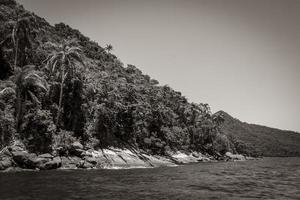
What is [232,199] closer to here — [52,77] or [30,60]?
[52,77]

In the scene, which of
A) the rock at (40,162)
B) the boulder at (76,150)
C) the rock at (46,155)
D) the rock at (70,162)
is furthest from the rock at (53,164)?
the boulder at (76,150)

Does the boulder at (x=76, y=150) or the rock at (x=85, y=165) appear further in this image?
the boulder at (x=76, y=150)

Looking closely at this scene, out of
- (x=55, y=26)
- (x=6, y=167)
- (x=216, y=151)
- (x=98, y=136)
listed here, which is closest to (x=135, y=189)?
(x=6, y=167)

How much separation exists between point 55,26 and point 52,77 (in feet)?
211

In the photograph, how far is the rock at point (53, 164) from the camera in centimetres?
4326

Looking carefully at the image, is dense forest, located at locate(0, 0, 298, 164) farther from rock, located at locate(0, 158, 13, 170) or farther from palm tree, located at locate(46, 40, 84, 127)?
rock, located at locate(0, 158, 13, 170)

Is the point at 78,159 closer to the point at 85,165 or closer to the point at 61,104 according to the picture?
the point at 85,165

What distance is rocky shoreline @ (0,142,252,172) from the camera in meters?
42.5

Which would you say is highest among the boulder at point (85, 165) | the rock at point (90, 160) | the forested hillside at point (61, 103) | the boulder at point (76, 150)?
the forested hillside at point (61, 103)

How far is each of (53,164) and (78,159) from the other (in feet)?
17.7

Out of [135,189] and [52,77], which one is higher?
[52,77]

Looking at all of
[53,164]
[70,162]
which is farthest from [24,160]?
[70,162]

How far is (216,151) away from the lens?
11681 centimetres

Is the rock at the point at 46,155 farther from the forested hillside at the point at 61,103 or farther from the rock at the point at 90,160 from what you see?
the rock at the point at 90,160
